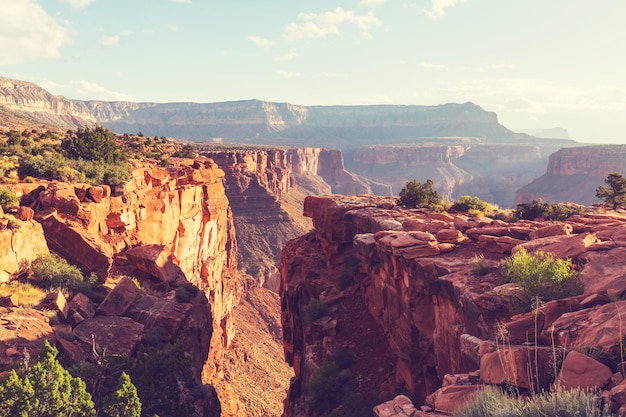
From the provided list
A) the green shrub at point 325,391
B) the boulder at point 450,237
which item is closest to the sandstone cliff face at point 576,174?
the boulder at point 450,237

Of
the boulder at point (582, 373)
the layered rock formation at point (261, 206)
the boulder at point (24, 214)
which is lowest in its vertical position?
the layered rock formation at point (261, 206)

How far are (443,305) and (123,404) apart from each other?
32.8 ft

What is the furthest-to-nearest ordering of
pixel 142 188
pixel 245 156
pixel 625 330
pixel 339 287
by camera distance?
pixel 245 156 → pixel 142 188 → pixel 339 287 → pixel 625 330

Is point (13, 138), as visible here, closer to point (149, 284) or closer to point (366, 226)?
point (149, 284)

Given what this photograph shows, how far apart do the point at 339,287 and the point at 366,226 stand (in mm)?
3900

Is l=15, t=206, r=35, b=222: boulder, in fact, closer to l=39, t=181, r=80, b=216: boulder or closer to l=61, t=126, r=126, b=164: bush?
l=39, t=181, r=80, b=216: boulder

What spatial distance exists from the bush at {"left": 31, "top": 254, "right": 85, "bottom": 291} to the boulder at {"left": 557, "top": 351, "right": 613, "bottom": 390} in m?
16.8

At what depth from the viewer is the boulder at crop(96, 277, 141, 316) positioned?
57.1ft

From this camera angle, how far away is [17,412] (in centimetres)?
983

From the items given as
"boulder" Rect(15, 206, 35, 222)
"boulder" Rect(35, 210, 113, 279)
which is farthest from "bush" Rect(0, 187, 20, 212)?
"boulder" Rect(35, 210, 113, 279)

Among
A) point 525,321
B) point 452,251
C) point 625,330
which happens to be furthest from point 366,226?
point 625,330

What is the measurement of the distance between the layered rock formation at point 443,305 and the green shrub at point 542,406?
0.40 metres

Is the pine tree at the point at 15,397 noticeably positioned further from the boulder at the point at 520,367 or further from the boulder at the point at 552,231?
the boulder at the point at 552,231

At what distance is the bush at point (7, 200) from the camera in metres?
18.0
